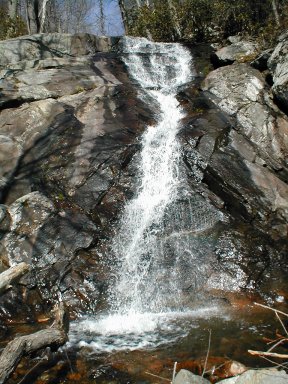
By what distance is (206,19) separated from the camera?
53.7 feet

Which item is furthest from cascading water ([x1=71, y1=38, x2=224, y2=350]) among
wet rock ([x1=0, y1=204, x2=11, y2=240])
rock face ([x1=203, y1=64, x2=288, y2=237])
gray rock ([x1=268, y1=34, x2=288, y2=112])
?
gray rock ([x1=268, y1=34, x2=288, y2=112])

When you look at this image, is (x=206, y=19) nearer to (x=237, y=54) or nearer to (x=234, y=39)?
(x=234, y=39)

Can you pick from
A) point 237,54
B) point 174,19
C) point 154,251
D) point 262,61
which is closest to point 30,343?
point 154,251

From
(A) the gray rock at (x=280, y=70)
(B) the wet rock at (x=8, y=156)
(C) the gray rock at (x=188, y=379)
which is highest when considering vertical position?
(A) the gray rock at (x=280, y=70)

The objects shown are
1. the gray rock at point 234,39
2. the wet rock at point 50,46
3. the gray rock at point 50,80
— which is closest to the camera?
the gray rock at point 50,80

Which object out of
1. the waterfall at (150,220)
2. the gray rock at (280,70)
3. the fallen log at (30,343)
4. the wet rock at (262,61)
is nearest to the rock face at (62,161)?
the waterfall at (150,220)

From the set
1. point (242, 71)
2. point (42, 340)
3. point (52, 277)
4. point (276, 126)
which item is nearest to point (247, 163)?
point (276, 126)

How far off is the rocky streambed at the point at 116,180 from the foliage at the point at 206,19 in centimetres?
321

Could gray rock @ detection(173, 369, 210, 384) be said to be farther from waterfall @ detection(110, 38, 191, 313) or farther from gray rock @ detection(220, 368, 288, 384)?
waterfall @ detection(110, 38, 191, 313)

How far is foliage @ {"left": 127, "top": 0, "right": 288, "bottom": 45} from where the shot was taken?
14.8 m

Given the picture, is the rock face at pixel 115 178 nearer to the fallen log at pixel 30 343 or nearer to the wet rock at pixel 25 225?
the wet rock at pixel 25 225

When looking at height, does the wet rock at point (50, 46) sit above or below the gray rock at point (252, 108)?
above

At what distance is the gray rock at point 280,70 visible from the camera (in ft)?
33.9

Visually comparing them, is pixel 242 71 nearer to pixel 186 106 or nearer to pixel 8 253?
pixel 186 106
